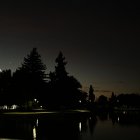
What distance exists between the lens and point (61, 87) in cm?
8744

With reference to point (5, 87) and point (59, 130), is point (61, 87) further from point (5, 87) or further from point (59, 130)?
point (59, 130)

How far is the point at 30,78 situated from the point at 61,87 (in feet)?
28.2

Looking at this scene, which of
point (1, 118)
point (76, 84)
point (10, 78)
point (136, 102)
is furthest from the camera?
point (136, 102)

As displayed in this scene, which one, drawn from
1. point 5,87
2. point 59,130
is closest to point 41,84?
point 5,87

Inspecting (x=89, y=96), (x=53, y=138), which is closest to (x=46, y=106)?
(x=53, y=138)

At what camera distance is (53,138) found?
2598 cm

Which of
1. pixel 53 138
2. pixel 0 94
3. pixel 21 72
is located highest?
pixel 21 72

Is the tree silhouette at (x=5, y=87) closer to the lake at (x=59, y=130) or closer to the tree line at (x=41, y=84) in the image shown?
the tree line at (x=41, y=84)

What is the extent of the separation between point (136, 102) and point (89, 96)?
93.2 feet

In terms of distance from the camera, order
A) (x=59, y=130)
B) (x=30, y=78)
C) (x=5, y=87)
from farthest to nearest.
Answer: (x=30, y=78)
(x=5, y=87)
(x=59, y=130)

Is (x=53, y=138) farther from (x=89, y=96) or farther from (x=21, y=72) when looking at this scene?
(x=89, y=96)

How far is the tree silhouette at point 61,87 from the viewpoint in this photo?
8666 cm

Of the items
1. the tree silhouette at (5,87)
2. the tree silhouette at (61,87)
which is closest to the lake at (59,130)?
the tree silhouette at (5,87)

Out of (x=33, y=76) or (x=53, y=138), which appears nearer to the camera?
(x=53, y=138)
